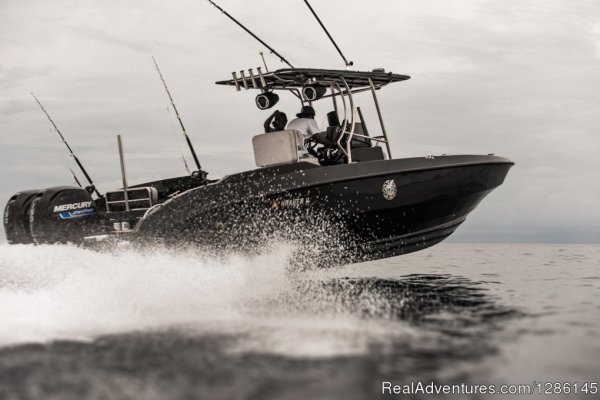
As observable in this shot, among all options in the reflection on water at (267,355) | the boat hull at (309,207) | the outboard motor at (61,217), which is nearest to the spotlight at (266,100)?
the boat hull at (309,207)

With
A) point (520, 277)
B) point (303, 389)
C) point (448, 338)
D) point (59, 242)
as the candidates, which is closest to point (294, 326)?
point (448, 338)

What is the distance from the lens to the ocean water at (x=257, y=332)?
3068 millimetres

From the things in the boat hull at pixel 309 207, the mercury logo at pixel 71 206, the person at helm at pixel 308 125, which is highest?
the person at helm at pixel 308 125

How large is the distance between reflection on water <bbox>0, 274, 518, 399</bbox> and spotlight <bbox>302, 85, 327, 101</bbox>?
2716 mm

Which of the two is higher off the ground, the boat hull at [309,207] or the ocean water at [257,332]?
the boat hull at [309,207]

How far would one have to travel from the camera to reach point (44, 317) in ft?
15.4

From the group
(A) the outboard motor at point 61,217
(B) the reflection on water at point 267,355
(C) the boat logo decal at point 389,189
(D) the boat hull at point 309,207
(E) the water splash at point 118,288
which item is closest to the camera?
(B) the reflection on water at point 267,355

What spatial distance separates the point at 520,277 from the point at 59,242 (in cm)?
614

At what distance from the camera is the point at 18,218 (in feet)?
24.3

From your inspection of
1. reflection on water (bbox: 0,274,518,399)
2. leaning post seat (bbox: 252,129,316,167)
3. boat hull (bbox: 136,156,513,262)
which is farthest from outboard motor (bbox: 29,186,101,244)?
reflection on water (bbox: 0,274,518,399)

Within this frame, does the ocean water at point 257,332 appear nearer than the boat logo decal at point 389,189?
Yes

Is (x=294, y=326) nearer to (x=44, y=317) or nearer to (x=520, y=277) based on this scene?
(x=44, y=317)

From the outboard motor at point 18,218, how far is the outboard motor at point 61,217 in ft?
0.27

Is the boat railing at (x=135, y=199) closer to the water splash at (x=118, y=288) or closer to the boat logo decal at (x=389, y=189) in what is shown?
the water splash at (x=118, y=288)
